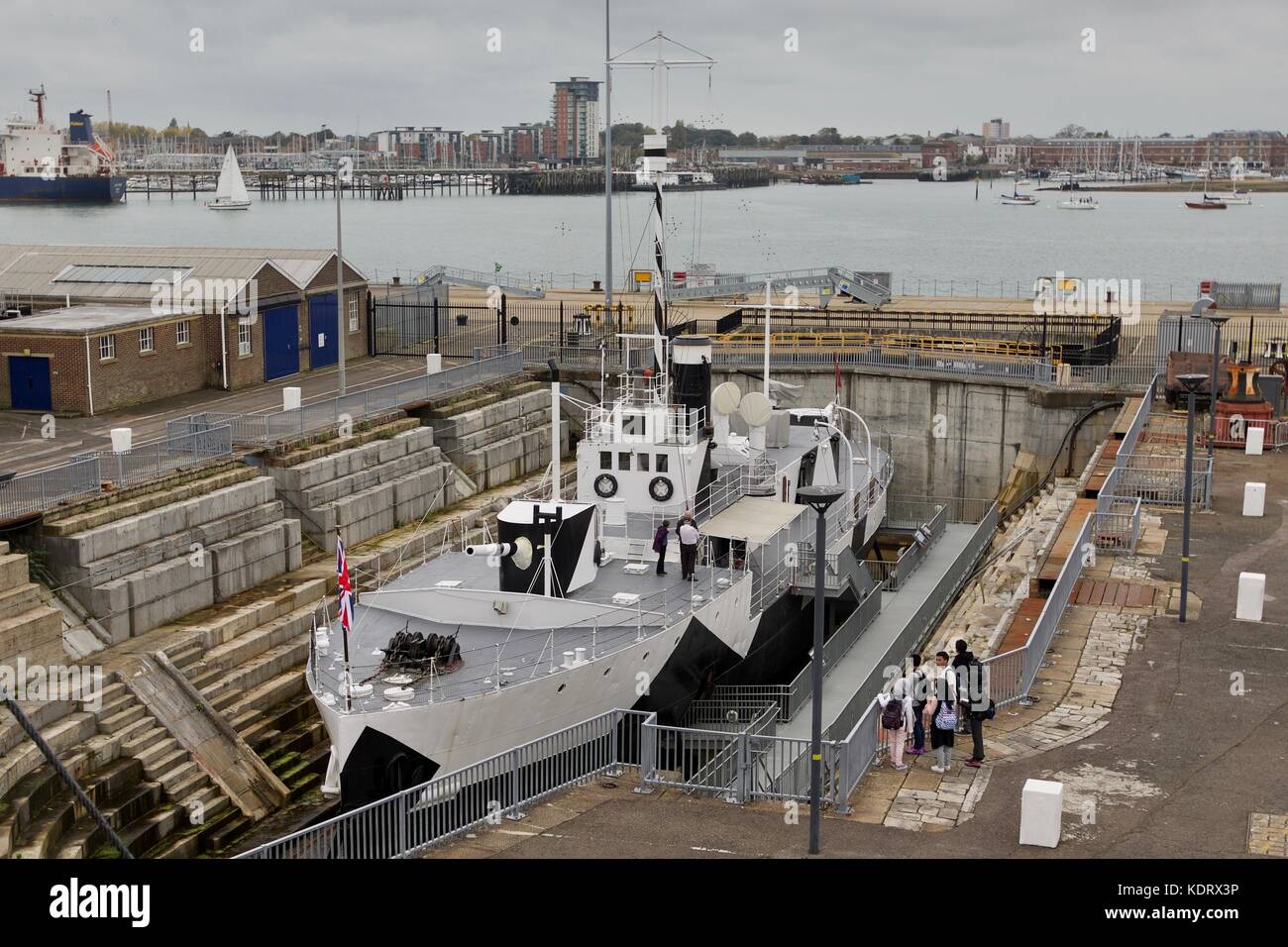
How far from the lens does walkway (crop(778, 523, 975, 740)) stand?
25731 mm

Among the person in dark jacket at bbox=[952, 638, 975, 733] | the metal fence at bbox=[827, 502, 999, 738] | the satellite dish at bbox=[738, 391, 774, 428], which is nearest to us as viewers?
the person in dark jacket at bbox=[952, 638, 975, 733]

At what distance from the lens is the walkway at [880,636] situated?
84.4 feet

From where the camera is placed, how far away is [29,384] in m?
34.8

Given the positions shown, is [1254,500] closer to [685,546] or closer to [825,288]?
[685,546]

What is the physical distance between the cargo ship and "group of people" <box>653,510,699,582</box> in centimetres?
17221

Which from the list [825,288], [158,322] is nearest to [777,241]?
[825,288]

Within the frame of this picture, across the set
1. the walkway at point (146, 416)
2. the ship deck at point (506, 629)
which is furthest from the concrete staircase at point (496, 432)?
the ship deck at point (506, 629)

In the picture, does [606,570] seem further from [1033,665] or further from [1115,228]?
[1115,228]

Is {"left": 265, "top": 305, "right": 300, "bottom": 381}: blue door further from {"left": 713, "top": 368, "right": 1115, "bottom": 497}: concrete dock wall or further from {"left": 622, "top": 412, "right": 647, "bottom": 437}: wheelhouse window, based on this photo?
{"left": 622, "top": 412, "right": 647, "bottom": 437}: wheelhouse window

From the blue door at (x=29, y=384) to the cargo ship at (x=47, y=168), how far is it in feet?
514

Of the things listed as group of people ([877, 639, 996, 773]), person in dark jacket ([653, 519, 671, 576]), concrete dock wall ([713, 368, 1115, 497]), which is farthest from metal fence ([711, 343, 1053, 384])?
group of people ([877, 639, 996, 773])
